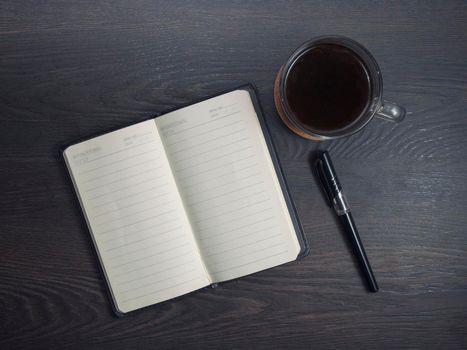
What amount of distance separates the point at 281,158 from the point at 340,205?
0.37 ft

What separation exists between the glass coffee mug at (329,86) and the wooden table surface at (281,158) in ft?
0.24

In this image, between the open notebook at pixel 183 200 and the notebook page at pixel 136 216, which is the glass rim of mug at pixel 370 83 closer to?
the open notebook at pixel 183 200

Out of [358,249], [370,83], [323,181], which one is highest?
[370,83]

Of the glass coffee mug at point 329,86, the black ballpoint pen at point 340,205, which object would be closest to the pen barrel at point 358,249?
the black ballpoint pen at point 340,205

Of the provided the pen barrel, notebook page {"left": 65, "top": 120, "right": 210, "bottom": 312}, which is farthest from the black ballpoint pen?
notebook page {"left": 65, "top": 120, "right": 210, "bottom": 312}

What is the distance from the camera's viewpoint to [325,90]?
0.65 metres

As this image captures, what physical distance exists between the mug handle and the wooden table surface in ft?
0.19

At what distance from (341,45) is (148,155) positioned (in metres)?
0.32

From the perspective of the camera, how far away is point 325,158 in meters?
0.70

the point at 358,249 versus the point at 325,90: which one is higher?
the point at 325,90

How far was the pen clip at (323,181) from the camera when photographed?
70 cm

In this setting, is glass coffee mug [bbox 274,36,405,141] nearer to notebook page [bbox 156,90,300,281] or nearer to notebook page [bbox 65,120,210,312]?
notebook page [bbox 156,90,300,281]

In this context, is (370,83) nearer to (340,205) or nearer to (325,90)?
(325,90)

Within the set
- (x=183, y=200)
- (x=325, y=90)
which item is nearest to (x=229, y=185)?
(x=183, y=200)
